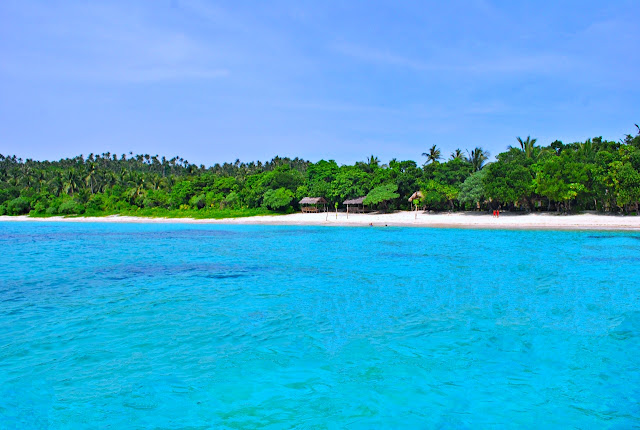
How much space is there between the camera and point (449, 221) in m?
40.2

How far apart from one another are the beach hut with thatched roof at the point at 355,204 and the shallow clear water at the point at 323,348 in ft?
114

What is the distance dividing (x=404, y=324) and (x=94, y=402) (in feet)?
19.0

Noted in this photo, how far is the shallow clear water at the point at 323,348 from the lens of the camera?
5684 mm

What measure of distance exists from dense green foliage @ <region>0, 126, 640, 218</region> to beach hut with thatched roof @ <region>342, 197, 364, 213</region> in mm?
Result: 894

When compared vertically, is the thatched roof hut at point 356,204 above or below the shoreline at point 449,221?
above

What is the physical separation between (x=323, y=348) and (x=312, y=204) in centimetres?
4763

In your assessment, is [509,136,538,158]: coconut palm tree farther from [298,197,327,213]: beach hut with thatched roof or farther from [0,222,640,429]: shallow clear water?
[0,222,640,429]: shallow clear water

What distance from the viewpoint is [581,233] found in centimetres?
3033

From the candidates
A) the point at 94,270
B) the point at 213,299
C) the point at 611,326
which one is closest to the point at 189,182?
the point at 94,270

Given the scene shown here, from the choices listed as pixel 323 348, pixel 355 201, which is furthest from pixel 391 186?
pixel 323 348

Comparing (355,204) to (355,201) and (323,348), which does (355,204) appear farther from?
(323,348)

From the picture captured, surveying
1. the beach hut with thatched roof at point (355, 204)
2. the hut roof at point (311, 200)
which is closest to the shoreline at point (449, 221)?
the beach hut with thatched roof at point (355, 204)

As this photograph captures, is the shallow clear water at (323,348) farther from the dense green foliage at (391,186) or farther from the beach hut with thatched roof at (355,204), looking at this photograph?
the beach hut with thatched roof at (355,204)

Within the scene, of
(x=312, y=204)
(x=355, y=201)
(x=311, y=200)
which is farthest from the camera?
(x=312, y=204)
